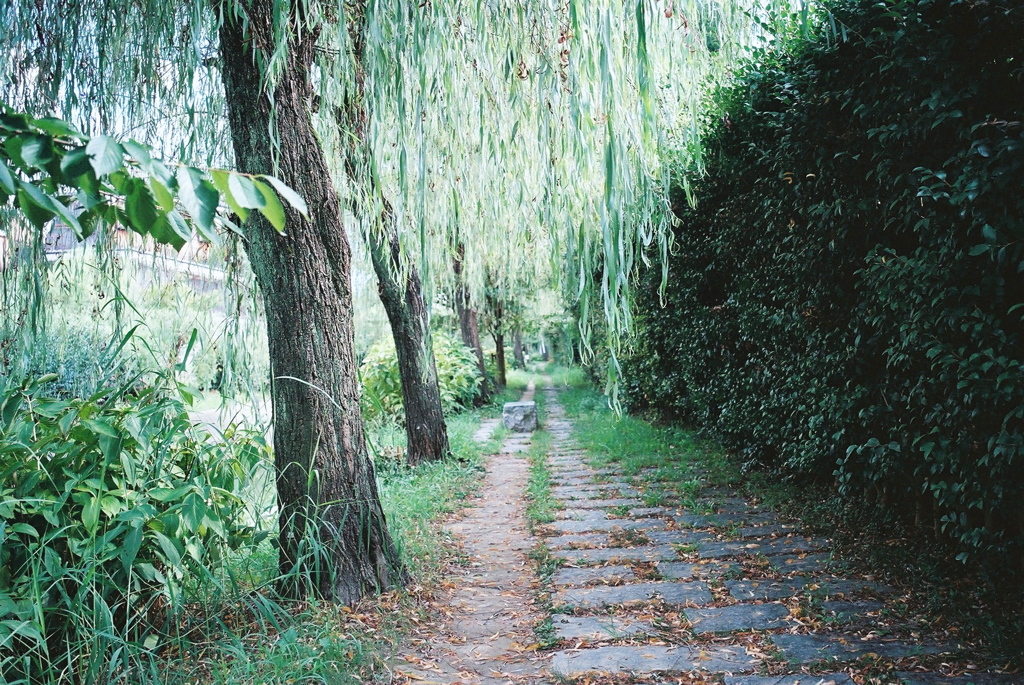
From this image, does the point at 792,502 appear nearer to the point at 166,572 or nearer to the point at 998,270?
the point at 998,270

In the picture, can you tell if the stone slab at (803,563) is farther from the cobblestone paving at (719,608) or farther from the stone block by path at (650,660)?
the stone block by path at (650,660)

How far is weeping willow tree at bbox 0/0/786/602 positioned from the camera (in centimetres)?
239

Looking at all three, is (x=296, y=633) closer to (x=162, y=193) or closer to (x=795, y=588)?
(x=162, y=193)

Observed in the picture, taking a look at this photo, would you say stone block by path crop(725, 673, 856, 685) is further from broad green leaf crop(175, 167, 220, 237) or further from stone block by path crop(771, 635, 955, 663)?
broad green leaf crop(175, 167, 220, 237)

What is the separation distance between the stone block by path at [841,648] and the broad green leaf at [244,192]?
2338mm

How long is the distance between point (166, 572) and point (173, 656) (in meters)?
0.29

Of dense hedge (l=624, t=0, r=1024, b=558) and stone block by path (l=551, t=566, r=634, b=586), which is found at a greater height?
dense hedge (l=624, t=0, r=1024, b=558)

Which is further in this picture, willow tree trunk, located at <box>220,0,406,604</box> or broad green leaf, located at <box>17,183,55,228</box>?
willow tree trunk, located at <box>220,0,406,604</box>

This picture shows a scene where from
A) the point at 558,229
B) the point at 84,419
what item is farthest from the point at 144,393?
the point at 558,229

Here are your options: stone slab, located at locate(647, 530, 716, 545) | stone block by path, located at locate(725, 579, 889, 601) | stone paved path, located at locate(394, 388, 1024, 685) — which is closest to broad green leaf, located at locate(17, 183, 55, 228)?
stone paved path, located at locate(394, 388, 1024, 685)

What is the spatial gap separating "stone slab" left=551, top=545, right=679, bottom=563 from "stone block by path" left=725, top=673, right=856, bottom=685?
50.2 inches

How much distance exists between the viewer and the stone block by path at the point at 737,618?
8.71 ft

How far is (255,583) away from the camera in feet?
9.07

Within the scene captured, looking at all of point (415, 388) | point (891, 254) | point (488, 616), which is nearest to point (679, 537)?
point (488, 616)
